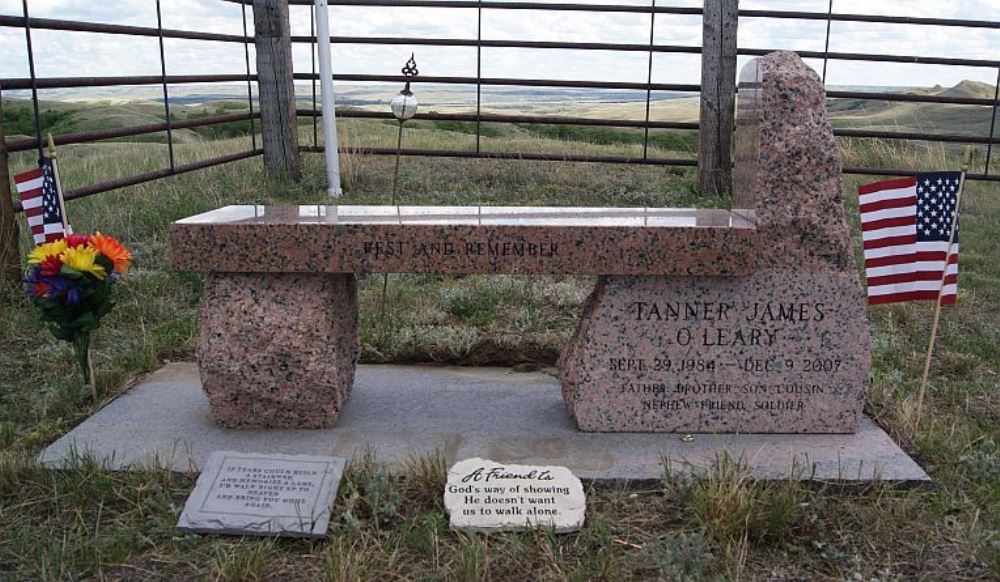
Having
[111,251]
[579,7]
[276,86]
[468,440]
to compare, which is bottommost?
[468,440]

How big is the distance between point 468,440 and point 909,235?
206cm

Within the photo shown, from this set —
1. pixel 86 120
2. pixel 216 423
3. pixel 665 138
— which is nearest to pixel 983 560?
pixel 216 423

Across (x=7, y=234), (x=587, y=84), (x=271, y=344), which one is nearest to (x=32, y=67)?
(x=7, y=234)

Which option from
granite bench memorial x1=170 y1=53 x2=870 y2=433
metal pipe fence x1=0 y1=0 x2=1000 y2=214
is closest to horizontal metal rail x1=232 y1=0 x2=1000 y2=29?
metal pipe fence x1=0 y1=0 x2=1000 y2=214

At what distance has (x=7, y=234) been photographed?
17.8 feet

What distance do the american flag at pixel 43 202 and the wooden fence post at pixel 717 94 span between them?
5894 mm

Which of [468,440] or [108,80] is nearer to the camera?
[468,440]

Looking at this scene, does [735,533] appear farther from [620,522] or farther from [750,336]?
[750,336]

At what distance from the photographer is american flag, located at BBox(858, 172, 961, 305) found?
3.91 metres

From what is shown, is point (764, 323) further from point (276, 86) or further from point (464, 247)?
point (276, 86)

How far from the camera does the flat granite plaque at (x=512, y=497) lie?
3.10 m

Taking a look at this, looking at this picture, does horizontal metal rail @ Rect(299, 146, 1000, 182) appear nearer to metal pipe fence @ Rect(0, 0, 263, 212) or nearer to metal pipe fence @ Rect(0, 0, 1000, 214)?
metal pipe fence @ Rect(0, 0, 1000, 214)

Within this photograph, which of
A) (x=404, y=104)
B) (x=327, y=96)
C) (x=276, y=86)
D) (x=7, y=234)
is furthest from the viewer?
(x=276, y=86)

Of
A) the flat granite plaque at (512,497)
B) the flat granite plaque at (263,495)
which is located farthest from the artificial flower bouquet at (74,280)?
the flat granite plaque at (512,497)
